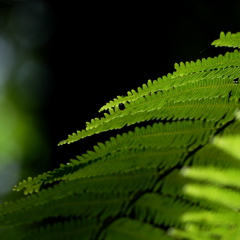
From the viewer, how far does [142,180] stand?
0.62m

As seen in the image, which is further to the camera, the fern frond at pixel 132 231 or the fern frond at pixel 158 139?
the fern frond at pixel 158 139

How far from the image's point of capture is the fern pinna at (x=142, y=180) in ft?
1.84

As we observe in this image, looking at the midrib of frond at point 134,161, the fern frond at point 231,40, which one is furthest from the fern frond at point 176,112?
the fern frond at point 231,40

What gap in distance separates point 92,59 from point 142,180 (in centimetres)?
413

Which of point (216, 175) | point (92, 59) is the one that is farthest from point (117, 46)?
point (216, 175)

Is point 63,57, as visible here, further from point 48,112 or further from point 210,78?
point 210,78

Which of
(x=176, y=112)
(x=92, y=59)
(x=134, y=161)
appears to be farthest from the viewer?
(x=92, y=59)

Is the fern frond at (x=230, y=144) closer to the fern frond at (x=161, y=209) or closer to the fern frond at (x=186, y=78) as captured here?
the fern frond at (x=161, y=209)

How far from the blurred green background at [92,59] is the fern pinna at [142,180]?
2.33 metres

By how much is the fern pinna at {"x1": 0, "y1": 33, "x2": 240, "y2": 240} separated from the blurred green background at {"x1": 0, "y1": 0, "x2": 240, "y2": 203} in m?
2.33

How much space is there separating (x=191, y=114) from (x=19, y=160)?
20.5ft

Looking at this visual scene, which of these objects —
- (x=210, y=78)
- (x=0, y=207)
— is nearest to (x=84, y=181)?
(x=0, y=207)

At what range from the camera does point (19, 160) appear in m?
6.65

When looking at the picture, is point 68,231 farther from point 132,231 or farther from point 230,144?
point 230,144
